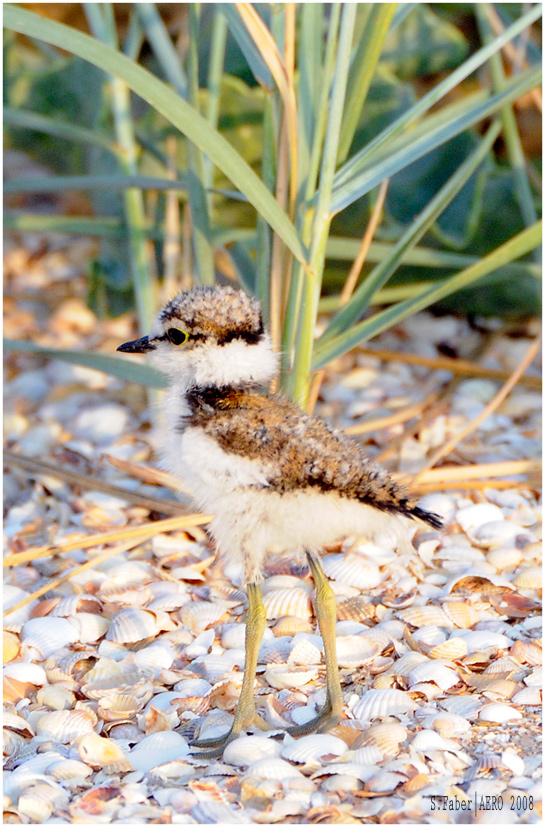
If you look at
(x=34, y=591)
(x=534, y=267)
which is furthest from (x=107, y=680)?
(x=534, y=267)

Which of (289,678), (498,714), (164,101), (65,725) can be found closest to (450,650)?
(498,714)

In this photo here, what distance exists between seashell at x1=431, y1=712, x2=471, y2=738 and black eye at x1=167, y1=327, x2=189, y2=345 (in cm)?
67

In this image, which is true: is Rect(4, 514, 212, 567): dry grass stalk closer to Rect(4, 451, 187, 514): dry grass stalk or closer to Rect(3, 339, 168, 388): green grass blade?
Rect(4, 451, 187, 514): dry grass stalk

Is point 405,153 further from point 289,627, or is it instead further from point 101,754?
Answer: point 101,754

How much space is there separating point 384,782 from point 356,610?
0.47 meters

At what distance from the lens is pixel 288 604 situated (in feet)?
5.20

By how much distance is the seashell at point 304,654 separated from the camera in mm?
1431

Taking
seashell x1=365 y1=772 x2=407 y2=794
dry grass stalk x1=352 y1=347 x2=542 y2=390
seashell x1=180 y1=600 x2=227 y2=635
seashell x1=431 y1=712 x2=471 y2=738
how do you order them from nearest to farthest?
seashell x1=365 y1=772 x2=407 y2=794 → seashell x1=431 y1=712 x2=471 y2=738 → seashell x1=180 y1=600 x2=227 y2=635 → dry grass stalk x1=352 y1=347 x2=542 y2=390

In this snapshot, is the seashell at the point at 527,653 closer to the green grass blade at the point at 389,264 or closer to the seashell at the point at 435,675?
the seashell at the point at 435,675

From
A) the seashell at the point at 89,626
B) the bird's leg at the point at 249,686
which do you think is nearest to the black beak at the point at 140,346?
the bird's leg at the point at 249,686

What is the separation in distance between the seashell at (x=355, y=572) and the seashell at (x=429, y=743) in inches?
18.5

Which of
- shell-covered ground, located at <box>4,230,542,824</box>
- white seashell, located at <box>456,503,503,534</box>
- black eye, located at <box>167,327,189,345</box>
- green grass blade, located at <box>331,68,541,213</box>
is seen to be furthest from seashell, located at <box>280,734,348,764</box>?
green grass blade, located at <box>331,68,541,213</box>

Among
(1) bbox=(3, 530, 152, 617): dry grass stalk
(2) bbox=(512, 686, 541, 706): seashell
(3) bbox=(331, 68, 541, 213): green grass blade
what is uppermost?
(3) bbox=(331, 68, 541, 213): green grass blade

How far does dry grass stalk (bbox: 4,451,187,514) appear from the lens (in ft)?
6.24
